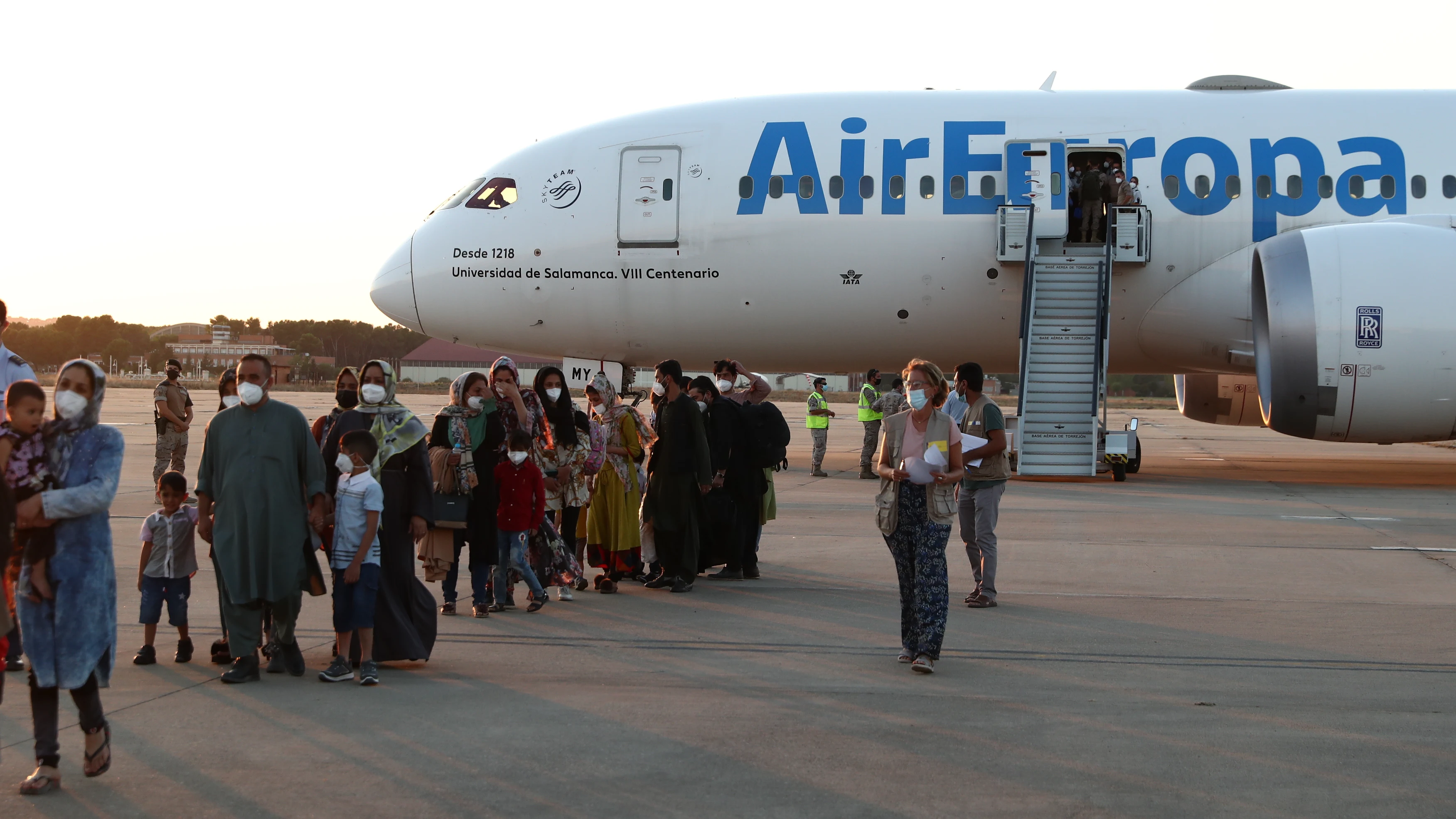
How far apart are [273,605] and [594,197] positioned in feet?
→ 38.9

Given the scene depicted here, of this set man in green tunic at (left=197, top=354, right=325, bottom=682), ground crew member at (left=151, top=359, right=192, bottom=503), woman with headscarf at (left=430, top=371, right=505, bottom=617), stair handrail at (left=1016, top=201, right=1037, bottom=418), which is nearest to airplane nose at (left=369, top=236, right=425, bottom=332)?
ground crew member at (left=151, top=359, right=192, bottom=503)

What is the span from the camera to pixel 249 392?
6.23 m

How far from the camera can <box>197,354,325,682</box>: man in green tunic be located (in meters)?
6.29

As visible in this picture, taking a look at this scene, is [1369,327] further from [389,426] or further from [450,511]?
[389,426]

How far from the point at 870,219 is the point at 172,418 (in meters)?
8.96

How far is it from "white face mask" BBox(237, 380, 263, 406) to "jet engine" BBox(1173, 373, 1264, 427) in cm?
1644

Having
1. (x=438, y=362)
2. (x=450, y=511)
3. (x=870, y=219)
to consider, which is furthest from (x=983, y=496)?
(x=438, y=362)

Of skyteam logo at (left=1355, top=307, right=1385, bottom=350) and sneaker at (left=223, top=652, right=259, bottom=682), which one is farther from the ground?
skyteam logo at (left=1355, top=307, right=1385, bottom=350)

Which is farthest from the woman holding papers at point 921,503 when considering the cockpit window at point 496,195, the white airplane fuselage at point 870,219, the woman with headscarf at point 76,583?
the cockpit window at point 496,195

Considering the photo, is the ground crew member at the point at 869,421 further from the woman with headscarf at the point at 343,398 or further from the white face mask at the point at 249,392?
the white face mask at the point at 249,392

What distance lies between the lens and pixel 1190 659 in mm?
7090

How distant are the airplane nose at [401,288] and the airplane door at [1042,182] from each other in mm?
8258

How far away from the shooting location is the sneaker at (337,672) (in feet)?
21.4

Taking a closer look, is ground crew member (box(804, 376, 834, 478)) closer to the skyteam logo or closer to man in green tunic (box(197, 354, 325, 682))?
the skyteam logo
